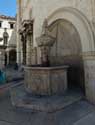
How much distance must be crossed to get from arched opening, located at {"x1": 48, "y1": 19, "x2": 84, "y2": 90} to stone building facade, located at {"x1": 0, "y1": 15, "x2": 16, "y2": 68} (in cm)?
2043

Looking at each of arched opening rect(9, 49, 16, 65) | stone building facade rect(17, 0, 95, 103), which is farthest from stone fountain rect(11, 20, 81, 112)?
arched opening rect(9, 49, 16, 65)

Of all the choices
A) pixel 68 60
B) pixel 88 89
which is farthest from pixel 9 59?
pixel 88 89

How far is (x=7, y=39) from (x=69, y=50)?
905 inches

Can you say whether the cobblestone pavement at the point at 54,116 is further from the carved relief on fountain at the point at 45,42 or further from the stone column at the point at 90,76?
the carved relief on fountain at the point at 45,42

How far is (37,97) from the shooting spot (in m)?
5.02

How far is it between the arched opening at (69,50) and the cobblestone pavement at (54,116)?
167cm

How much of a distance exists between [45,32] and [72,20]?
1.08 meters

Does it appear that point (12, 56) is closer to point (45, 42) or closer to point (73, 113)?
point (45, 42)

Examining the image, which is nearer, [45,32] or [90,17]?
[90,17]

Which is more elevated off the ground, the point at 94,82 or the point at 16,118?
the point at 94,82

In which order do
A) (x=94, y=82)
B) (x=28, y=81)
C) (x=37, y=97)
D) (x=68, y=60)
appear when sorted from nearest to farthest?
(x=94, y=82)
(x=37, y=97)
(x=28, y=81)
(x=68, y=60)

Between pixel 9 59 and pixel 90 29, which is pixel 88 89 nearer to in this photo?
pixel 90 29

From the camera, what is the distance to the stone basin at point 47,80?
5023mm

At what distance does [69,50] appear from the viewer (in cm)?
652
